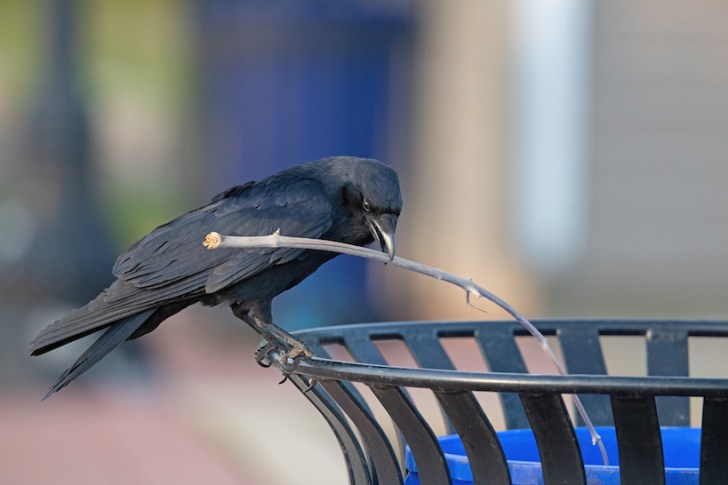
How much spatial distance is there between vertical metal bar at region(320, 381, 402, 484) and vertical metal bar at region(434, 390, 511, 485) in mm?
224

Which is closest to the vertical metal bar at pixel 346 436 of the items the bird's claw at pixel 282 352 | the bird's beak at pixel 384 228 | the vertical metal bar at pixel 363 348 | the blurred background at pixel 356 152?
the bird's claw at pixel 282 352

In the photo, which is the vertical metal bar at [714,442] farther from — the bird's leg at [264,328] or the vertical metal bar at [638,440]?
the bird's leg at [264,328]

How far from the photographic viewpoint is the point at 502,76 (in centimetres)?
1068

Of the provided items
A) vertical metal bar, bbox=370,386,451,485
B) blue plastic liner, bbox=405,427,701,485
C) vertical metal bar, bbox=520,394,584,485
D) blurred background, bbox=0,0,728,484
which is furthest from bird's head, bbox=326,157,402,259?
blurred background, bbox=0,0,728,484

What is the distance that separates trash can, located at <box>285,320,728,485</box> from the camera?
1928mm

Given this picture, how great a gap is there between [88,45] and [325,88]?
7.62 feet

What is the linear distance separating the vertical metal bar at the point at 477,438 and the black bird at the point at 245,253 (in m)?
1.13

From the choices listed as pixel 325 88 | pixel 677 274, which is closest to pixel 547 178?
pixel 677 274

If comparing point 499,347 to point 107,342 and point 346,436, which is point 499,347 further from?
point 107,342

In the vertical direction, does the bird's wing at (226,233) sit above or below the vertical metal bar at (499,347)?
above

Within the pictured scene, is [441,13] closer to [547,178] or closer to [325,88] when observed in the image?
[325,88]

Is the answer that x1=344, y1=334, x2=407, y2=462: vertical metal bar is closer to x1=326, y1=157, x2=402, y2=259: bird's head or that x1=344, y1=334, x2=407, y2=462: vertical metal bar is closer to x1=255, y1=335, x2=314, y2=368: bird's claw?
x1=255, y1=335, x2=314, y2=368: bird's claw

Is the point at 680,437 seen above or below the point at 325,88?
below

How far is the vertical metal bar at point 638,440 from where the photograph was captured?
1.92 metres
